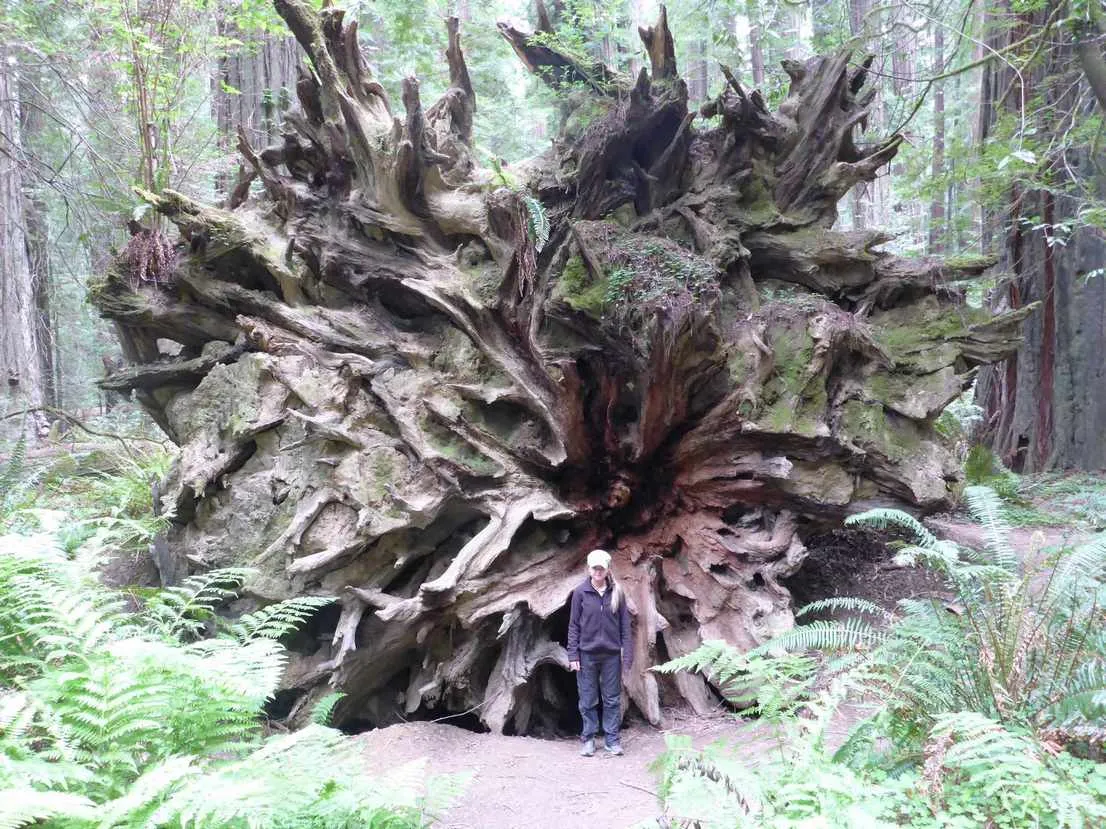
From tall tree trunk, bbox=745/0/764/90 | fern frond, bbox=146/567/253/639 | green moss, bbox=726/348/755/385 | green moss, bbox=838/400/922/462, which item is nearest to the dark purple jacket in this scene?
green moss, bbox=726/348/755/385

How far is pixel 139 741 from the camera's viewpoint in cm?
279

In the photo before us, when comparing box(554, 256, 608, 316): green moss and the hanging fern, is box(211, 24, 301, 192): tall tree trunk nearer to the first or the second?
the hanging fern

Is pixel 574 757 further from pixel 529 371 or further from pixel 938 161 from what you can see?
pixel 938 161

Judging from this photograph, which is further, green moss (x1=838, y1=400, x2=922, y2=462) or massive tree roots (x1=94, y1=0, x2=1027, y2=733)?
green moss (x1=838, y1=400, x2=922, y2=462)

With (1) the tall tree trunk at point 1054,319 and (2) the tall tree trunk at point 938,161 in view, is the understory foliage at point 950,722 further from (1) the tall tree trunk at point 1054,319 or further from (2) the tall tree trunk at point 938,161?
(1) the tall tree trunk at point 1054,319

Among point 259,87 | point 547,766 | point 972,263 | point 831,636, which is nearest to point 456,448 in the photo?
point 547,766

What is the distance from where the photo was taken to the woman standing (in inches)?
201

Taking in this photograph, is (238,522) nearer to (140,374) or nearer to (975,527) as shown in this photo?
(140,374)

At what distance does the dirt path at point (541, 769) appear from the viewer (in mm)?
3936

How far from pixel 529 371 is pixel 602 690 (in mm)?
2829

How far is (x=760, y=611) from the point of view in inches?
223

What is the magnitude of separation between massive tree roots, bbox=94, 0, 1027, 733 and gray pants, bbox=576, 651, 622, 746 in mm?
461

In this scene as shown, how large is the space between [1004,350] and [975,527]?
2.73 meters

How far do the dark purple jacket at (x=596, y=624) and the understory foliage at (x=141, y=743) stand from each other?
2101mm
